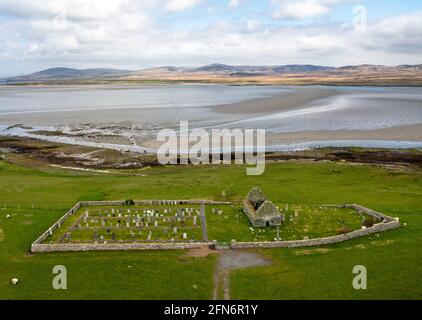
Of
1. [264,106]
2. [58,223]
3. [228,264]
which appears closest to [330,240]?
[228,264]

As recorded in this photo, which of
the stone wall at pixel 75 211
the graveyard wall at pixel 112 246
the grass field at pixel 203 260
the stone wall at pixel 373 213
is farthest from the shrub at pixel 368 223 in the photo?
the graveyard wall at pixel 112 246

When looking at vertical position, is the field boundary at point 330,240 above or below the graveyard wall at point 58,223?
below

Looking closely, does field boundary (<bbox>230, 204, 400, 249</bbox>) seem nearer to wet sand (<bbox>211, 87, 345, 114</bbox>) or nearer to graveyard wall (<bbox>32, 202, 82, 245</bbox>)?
graveyard wall (<bbox>32, 202, 82, 245</bbox>)

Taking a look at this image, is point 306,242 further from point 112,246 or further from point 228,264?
point 112,246

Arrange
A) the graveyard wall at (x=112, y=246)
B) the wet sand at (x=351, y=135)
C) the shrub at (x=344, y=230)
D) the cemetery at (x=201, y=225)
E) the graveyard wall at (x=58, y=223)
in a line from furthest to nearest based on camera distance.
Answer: the wet sand at (x=351, y=135)
the shrub at (x=344, y=230)
the graveyard wall at (x=58, y=223)
the cemetery at (x=201, y=225)
the graveyard wall at (x=112, y=246)

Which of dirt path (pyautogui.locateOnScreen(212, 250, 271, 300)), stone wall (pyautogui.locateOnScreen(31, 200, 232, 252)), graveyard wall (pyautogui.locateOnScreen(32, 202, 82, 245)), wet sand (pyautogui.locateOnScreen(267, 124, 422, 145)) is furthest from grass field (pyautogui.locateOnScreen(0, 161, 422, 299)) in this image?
wet sand (pyautogui.locateOnScreen(267, 124, 422, 145))

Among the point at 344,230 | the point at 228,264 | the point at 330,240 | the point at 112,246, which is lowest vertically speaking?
the point at 228,264

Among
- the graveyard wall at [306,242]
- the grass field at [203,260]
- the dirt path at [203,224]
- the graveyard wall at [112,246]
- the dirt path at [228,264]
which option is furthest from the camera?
the dirt path at [203,224]

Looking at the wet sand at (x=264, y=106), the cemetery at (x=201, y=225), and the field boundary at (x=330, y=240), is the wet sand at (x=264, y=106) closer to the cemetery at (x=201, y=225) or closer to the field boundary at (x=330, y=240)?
the cemetery at (x=201, y=225)
